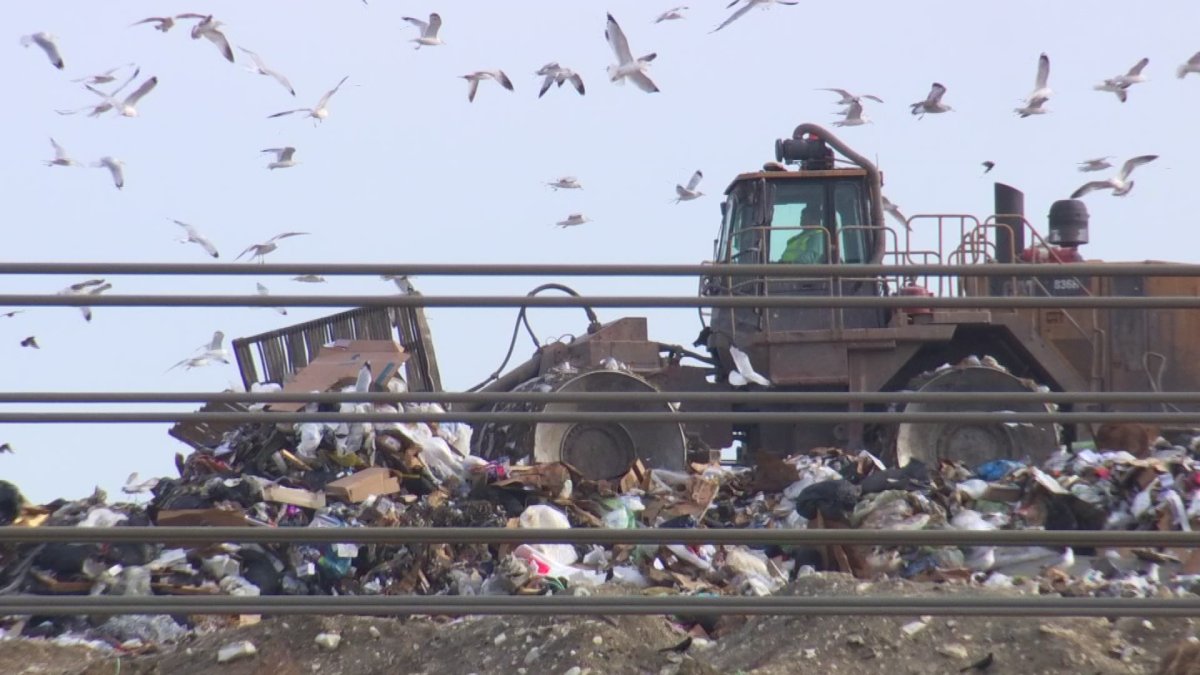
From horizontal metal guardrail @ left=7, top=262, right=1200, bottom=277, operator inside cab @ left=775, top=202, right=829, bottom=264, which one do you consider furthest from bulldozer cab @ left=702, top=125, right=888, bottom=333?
horizontal metal guardrail @ left=7, top=262, right=1200, bottom=277

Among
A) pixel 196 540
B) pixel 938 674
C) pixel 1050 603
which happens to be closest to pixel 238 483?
pixel 938 674

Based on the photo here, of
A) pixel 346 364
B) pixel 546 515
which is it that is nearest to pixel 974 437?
pixel 546 515

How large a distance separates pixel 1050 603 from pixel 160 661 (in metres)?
3.17

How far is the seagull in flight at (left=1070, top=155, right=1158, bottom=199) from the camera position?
1188 centimetres

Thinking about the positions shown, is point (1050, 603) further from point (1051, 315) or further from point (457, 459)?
point (1051, 315)

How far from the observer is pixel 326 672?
5.16 metres

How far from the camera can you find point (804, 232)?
1092cm

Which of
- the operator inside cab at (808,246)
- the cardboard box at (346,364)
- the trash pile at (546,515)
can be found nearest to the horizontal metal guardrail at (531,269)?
the trash pile at (546,515)

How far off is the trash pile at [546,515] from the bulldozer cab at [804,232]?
1202 millimetres

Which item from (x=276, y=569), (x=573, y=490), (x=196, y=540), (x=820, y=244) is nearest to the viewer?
(x=196, y=540)

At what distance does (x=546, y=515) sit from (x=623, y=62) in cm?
386

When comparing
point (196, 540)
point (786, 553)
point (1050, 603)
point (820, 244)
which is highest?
point (820, 244)

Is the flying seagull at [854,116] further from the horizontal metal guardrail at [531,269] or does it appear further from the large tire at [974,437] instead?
the horizontal metal guardrail at [531,269]

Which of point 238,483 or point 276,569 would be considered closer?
point 276,569
